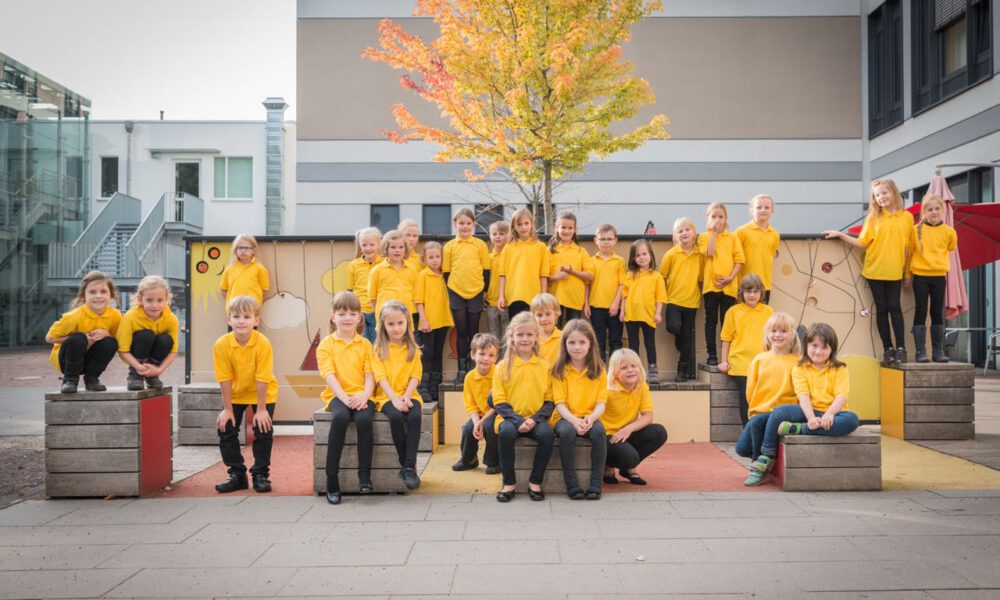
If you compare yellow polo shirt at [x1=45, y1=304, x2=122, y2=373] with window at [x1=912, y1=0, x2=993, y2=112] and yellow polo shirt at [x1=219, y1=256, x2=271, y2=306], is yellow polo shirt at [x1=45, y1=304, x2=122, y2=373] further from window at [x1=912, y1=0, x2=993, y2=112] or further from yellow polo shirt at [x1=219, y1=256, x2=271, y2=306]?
window at [x1=912, y1=0, x2=993, y2=112]

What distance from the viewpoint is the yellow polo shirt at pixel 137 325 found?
6.27 meters

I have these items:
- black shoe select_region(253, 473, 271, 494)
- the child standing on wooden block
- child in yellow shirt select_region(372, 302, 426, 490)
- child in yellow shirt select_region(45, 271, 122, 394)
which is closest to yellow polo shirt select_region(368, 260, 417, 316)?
child in yellow shirt select_region(372, 302, 426, 490)

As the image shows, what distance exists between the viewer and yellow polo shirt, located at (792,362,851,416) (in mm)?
6008

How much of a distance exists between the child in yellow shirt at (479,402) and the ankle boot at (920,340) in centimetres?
480

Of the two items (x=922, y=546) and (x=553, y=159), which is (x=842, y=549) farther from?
(x=553, y=159)

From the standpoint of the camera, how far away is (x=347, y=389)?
605 cm

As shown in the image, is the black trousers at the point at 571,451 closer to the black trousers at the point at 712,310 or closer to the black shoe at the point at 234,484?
the black shoe at the point at 234,484

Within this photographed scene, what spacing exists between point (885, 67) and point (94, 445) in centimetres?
1936

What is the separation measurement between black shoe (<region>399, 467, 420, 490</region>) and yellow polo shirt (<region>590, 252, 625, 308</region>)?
312cm

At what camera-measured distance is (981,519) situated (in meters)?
5.01

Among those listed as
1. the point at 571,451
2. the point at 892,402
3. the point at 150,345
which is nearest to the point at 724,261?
the point at 892,402

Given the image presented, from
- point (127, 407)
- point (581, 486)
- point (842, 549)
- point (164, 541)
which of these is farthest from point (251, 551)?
point (842, 549)

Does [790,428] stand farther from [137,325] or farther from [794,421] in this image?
[137,325]

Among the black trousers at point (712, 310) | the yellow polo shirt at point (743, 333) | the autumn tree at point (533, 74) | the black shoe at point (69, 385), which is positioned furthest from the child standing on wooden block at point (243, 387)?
the autumn tree at point (533, 74)
